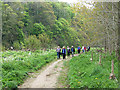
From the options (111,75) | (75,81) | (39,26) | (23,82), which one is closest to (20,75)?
(23,82)

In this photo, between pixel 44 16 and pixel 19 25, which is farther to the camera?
pixel 44 16

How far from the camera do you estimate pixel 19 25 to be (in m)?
41.2

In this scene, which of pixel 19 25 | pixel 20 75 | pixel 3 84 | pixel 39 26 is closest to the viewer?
pixel 3 84

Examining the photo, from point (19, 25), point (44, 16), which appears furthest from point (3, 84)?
point (44, 16)

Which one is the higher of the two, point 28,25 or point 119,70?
point 28,25

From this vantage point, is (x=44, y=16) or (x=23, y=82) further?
(x=44, y=16)

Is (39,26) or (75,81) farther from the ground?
(39,26)

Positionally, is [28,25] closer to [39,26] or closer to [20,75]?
[39,26]

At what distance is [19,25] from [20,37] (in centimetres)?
337

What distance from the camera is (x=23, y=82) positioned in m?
9.67

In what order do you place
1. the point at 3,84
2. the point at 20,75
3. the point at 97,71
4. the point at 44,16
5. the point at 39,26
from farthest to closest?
the point at 44,16 < the point at 39,26 < the point at 20,75 < the point at 97,71 < the point at 3,84

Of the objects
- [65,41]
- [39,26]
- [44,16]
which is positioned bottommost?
[65,41]

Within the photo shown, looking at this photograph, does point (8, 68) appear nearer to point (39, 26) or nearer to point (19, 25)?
point (19, 25)

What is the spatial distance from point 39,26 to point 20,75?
37031 mm
